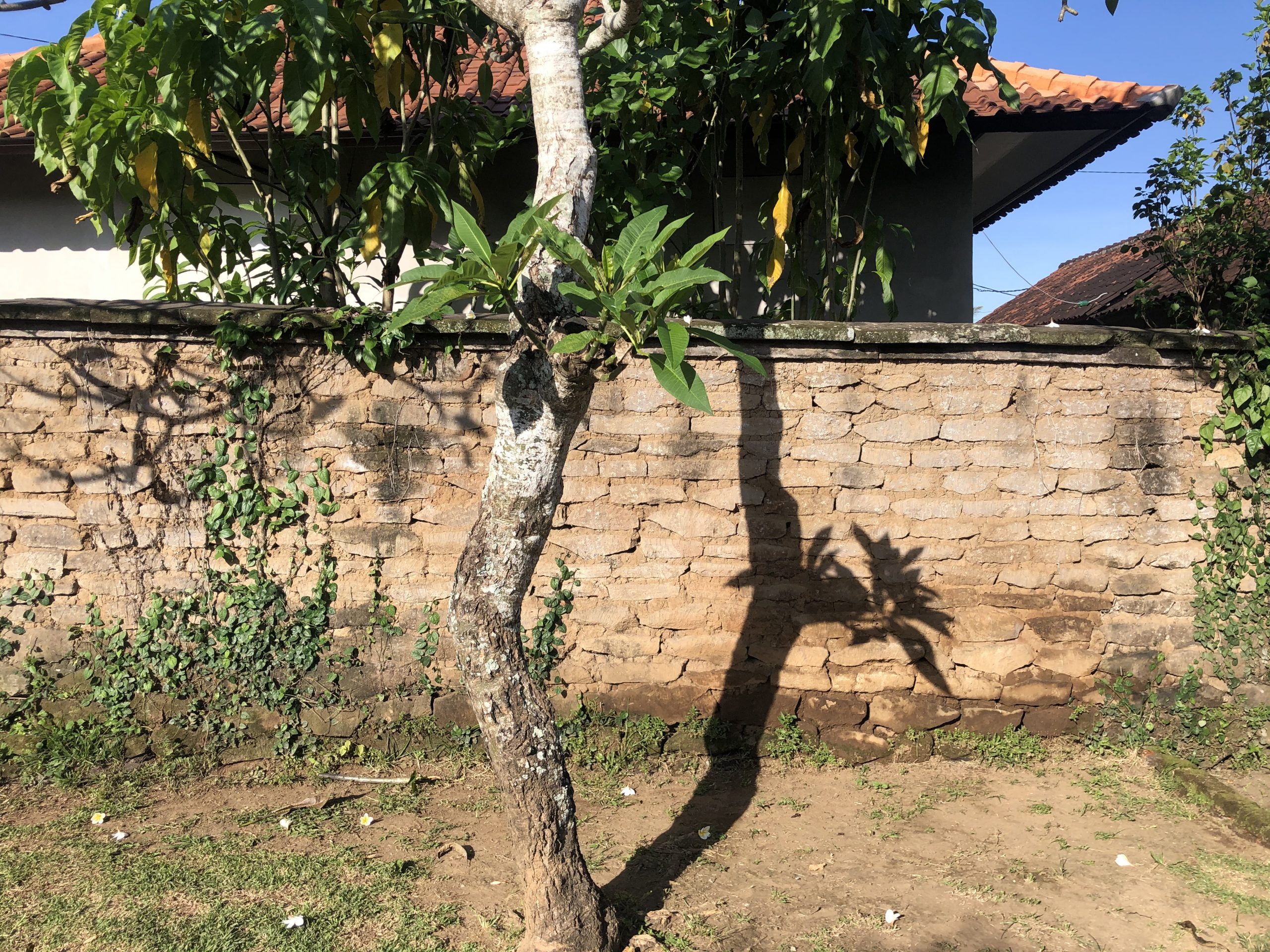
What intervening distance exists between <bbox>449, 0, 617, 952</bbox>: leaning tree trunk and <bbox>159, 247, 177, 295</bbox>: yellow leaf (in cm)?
264

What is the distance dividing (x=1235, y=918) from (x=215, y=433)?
4243 millimetres

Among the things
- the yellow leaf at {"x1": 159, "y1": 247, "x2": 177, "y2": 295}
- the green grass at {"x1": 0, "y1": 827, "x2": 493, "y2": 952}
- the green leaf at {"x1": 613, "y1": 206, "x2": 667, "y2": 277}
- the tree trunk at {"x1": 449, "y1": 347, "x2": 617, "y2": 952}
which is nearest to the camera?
the green leaf at {"x1": 613, "y1": 206, "x2": 667, "y2": 277}

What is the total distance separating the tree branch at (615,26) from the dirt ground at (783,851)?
2823 millimetres

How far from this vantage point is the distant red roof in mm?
10234

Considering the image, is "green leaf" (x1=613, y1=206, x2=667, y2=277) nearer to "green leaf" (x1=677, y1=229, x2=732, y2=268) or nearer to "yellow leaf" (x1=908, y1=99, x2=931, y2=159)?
"green leaf" (x1=677, y1=229, x2=732, y2=268)

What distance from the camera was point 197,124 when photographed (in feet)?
13.5

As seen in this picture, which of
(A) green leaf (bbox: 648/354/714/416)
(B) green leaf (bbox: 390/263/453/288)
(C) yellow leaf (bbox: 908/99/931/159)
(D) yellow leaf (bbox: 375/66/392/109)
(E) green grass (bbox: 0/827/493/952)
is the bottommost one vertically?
(E) green grass (bbox: 0/827/493/952)

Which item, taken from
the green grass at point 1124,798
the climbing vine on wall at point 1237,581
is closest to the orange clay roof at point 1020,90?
the climbing vine on wall at point 1237,581

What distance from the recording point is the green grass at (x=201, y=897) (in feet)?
9.27

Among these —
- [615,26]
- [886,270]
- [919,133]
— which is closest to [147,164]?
[615,26]

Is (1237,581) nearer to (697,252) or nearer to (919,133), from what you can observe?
(919,133)

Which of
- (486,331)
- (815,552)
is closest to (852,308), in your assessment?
(815,552)

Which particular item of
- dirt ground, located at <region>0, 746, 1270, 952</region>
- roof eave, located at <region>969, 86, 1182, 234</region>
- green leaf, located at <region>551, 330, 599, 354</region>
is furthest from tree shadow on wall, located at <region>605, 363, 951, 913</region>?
roof eave, located at <region>969, 86, 1182, 234</region>

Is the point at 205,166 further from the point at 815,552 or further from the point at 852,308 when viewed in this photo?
the point at 815,552
